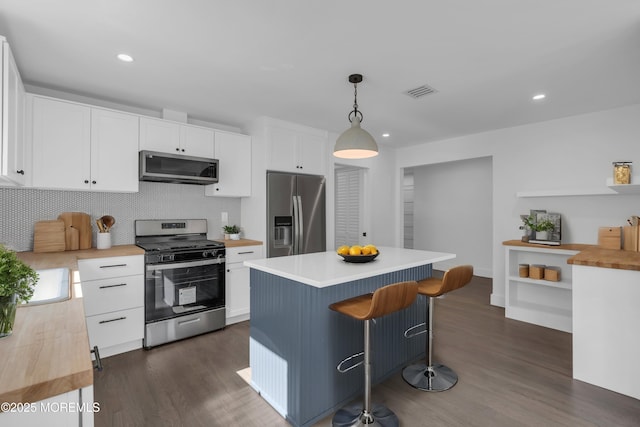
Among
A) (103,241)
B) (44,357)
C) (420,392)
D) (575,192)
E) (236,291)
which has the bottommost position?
(420,392)

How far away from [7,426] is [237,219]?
3.61 metres

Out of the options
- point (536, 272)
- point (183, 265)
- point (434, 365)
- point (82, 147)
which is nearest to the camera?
point (434, 365)

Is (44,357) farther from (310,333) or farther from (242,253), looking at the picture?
(242,253)

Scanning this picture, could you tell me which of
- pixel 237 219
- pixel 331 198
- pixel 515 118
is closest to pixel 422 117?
pixel 515 118

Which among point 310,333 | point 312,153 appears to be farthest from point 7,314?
point 312,153

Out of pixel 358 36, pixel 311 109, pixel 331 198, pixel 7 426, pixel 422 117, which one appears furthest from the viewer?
pixel 331 198

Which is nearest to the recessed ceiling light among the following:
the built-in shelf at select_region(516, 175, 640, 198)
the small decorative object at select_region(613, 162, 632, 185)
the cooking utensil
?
the cooking utensil

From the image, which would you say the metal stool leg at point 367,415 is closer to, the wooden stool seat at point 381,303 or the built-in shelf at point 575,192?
the wooden stool seat at point 381,303

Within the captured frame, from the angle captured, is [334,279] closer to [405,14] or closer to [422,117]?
[405,14]

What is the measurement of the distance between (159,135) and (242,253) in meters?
1.55

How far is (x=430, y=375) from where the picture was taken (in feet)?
7.99

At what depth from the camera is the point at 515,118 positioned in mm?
3910

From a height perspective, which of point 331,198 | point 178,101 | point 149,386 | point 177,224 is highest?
point 178,101

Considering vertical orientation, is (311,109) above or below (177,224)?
above
